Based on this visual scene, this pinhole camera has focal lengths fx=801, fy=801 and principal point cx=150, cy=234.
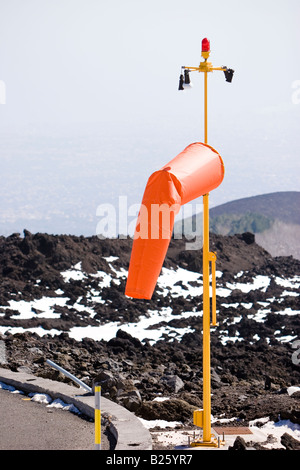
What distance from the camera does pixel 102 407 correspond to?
9594 millimetres

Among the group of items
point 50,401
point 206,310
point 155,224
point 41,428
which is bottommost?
point 50,401

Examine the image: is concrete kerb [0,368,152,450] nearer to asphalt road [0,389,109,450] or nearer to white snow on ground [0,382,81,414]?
white snow on ground [0,382,81,414]

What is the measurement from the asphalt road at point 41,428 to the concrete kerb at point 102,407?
0.18m

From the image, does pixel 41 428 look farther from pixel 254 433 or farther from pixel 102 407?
pixel 254 433

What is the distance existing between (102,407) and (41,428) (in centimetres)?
83

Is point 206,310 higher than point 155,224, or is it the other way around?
point 155,224

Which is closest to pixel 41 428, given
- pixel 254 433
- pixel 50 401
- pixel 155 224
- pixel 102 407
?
pixel 102 407

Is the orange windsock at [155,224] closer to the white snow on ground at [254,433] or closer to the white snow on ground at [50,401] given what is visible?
the white snow on ground at [254,433]

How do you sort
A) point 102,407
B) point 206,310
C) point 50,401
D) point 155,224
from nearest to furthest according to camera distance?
point 155,224 → point 206,310 → point 102,407 → point 50,401

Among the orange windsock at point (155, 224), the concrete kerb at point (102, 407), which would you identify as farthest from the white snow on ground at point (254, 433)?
the orange windsock at point (155, 224)

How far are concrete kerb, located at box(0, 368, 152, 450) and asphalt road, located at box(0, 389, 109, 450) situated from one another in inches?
6.9

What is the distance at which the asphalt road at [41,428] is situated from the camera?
8445 mm

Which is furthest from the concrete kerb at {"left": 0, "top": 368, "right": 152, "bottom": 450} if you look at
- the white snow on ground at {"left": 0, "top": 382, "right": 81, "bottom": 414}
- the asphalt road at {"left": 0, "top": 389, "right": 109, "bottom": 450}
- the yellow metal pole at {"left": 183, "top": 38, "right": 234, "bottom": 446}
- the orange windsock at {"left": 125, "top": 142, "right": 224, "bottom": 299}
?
the orange windsock at {"left": 125, "top": 142, "right": 224, "bottom": 299}
